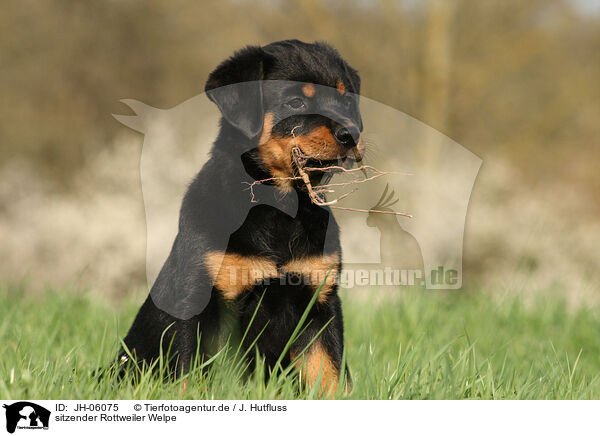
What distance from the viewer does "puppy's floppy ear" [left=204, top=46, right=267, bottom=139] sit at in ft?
8.66

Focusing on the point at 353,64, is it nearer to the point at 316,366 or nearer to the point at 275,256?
the point at 275,256

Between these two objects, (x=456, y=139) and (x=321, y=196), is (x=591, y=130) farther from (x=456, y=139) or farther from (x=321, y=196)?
(x=321, y=196)

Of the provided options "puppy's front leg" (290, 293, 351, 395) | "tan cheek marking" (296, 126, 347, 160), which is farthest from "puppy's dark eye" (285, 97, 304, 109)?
"puppy's front leg" (290, 293, 351, 395)

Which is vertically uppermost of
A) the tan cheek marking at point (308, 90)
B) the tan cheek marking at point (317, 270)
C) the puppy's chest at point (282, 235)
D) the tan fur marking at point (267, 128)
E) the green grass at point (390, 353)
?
the tan cheek marking at point (308, 90)

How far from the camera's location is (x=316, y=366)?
8.36 ft

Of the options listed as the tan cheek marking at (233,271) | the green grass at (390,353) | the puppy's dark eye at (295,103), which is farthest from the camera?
the puppy's dark eye at (295,103)

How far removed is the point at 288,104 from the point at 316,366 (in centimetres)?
120

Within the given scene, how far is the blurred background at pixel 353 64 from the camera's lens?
709cm

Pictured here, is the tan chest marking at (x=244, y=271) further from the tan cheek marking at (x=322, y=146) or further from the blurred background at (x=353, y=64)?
the blurred background at (x=353, y=64)

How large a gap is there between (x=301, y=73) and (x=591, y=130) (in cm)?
799

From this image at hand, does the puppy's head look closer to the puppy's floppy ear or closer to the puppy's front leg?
the puppy's floppy ear

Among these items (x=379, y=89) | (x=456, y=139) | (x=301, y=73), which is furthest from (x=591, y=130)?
(x=301, y=73)

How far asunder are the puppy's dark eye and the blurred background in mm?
3568

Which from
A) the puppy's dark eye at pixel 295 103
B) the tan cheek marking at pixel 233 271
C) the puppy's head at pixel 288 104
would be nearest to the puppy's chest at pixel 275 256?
the tan cheek marking at pixel 233 271
